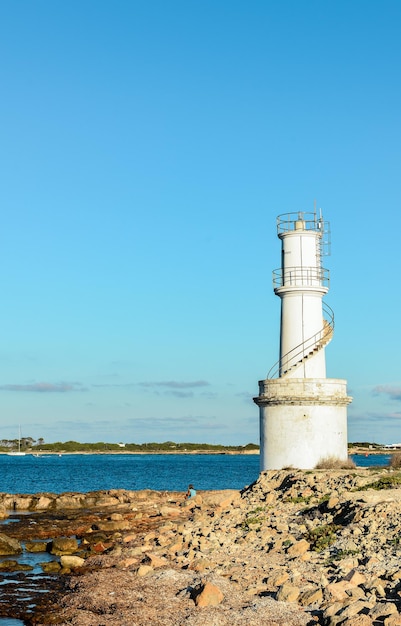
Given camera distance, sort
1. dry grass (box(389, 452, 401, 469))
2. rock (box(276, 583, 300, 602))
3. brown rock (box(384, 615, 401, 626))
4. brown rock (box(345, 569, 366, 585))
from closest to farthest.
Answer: brown rock (box(384, 615, 401, 626)) → rock (box(276, 583, 300, 602)) → brown rock (box(345, 569, 366, 585)) → dry grass (box(389, 452, 401, 469))

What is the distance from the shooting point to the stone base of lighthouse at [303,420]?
30.4 meters

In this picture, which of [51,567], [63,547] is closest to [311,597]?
[51,567]

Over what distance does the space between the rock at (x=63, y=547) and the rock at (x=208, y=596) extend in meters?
9.70

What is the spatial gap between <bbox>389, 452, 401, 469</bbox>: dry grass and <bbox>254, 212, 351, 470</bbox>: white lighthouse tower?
1.85 meters

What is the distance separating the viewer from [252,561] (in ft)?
64.2

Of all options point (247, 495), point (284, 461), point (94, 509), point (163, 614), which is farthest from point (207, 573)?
point (94, 509)

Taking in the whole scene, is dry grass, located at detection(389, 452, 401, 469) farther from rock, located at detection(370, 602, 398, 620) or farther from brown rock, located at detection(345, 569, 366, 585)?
rock, located at detection(370, 602, 398, 620)

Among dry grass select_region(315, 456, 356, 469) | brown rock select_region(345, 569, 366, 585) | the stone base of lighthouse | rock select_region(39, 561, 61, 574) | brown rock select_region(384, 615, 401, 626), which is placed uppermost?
the stone base of lighthouse

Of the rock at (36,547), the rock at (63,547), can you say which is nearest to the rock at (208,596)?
the rock at (63,547)

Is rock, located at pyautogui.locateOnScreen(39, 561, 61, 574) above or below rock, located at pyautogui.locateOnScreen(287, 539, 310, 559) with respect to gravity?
below

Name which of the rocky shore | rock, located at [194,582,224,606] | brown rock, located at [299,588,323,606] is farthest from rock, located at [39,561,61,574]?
brown rock, located at [299,588,323,606]

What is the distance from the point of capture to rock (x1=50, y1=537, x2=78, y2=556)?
82.9ft

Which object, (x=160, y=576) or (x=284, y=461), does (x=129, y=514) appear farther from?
(x=160, y=576)

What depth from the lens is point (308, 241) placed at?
104 ft
